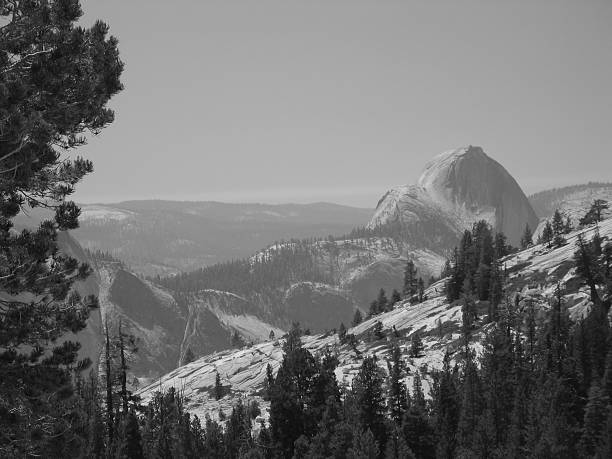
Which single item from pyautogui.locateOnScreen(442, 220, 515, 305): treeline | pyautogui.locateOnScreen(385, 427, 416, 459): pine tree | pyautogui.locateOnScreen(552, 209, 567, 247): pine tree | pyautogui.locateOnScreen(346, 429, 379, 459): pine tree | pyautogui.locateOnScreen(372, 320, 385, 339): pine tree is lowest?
pyautogui.locateOnScreen(372, 320, 385, 339): pine tree

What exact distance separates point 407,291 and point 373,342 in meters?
49.3

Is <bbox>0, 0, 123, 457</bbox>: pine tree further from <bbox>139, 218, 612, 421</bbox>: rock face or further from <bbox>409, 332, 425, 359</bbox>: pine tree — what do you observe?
<bbox>409, 332, 425, 359</bbox>: pine tree

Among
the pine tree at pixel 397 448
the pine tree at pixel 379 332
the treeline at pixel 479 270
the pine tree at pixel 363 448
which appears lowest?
the pine tree at pixel 379 332

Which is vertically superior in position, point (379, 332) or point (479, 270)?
point (479, 270)

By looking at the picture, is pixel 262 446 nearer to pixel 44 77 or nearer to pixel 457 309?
pixel 44 77

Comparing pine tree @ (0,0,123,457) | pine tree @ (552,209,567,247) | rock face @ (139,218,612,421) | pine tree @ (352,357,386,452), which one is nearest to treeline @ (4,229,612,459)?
pine tree @ (352,357,386,452)

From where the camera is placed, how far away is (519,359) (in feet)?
266

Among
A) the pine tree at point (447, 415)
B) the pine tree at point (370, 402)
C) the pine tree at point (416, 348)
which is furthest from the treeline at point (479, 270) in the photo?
the pine tree at point (370, 402)

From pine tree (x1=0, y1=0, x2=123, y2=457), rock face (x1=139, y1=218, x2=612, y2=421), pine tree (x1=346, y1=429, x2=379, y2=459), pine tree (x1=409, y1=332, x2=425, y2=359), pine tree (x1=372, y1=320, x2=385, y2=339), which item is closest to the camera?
pine tree (x1=0, y1=0, x2=123, y2=457)

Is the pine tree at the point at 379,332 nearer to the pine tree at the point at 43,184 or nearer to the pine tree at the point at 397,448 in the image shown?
the pine tree at the point at 397,448

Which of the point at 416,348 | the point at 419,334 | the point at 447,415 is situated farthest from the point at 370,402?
the point at 419,334

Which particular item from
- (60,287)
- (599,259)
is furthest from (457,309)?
(60,287)

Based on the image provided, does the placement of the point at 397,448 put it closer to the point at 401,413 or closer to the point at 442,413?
the point at 401,413

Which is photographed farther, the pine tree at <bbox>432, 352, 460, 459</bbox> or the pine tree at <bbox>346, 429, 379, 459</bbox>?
the pine tree at <bbox>432, 352, 460, 459</bbox>
